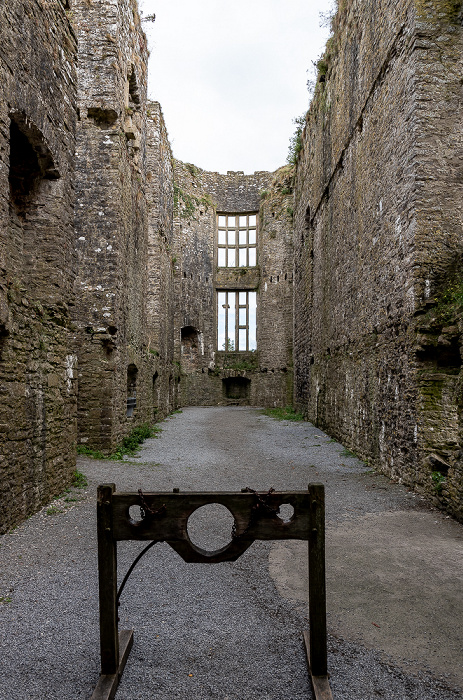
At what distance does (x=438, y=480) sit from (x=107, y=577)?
4181 mm

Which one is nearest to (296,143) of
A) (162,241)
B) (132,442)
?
(162,241)

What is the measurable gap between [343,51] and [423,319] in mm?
7686

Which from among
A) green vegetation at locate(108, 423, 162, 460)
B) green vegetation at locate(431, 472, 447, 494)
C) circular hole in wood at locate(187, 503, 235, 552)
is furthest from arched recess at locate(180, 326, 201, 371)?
green vegetation at locate(431, 472, 447, 494)

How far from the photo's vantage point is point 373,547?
4.05 m

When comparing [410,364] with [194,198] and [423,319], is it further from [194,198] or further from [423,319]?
[194,198]

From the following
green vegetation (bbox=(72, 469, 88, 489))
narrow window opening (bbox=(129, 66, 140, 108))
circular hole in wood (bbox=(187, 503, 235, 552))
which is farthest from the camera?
narrow window opening (bbox=(129, 66, 140, 108))

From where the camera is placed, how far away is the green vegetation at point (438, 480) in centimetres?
515

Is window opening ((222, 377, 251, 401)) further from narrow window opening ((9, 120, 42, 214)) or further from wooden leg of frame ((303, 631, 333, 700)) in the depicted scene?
wooden leg of frame ((303, 631, 333, 700))

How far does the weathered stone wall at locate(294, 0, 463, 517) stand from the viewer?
5613 millimetres

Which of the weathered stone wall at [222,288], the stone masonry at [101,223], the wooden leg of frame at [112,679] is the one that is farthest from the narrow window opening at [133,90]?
the weathered stone wall at [222,288]

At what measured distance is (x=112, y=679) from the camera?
221 centimetres

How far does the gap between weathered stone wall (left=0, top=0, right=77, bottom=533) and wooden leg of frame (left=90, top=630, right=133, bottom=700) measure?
7.36 feet

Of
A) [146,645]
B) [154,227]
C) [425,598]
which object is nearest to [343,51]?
[154,227]

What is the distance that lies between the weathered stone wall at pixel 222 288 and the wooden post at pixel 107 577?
20810 millimetres
